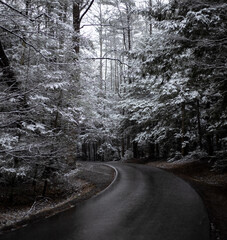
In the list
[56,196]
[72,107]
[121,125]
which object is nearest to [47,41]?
[72,107]

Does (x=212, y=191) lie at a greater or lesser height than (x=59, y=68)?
lesser

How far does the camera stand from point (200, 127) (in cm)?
1455

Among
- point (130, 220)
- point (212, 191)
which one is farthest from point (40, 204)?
point (212, 191)

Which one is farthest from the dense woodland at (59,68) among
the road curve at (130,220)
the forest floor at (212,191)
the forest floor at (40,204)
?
the road curve at (130,220)

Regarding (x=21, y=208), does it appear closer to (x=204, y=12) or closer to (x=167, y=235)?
(x=167, y=235)

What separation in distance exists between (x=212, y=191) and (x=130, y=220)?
473 centimetres

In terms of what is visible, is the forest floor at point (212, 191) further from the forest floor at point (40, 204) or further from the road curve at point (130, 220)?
the forest floor at point (40, 204)

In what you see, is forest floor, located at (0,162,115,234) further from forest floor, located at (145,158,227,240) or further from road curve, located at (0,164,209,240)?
forest floor, located at (145,158,227,240)

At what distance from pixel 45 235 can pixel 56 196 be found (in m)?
4.06

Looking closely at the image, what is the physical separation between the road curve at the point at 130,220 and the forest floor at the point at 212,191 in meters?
0.23

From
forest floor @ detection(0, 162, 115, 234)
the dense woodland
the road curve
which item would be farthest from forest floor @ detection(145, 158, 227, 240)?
forest floor @ detection(0, 162, 115, 234)

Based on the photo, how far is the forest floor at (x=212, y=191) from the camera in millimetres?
4690

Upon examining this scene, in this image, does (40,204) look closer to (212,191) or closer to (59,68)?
(59,68)

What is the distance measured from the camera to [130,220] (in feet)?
16.3
